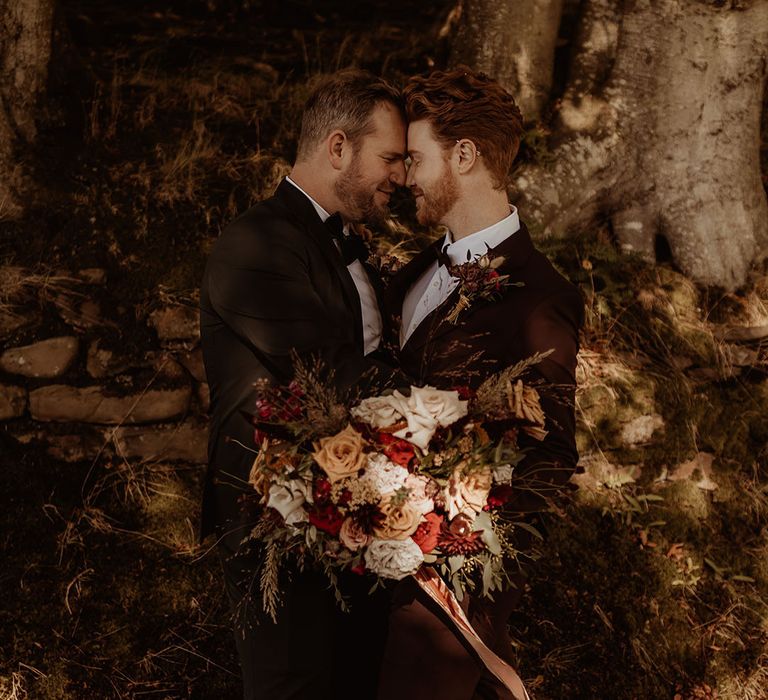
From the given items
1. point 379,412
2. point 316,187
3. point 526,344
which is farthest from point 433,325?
point 379,412

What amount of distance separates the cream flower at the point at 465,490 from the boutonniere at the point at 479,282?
83 cm

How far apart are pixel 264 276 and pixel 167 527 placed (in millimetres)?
2142

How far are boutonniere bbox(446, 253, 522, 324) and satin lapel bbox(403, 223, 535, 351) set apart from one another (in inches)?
1.3

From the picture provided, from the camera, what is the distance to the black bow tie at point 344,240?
10.3 feet

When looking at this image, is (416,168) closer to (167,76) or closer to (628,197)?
(628,197)

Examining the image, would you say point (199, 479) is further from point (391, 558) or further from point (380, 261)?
point (391, 558)

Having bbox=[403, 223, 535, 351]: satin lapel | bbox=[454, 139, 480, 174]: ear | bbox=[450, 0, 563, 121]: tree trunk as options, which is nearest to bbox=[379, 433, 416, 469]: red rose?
bbox=[403, 223, 535, 351]: satin lapel

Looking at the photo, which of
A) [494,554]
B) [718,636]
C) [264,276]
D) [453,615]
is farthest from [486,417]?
[718,636]

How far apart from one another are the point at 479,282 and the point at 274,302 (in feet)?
2.57

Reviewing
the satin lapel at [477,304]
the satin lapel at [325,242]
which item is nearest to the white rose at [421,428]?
the satin lapel at [477,304]

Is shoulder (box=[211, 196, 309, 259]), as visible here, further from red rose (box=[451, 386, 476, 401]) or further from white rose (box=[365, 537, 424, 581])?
white rose (box=[365, 537, 424, 581])

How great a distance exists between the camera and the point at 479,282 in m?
2.85

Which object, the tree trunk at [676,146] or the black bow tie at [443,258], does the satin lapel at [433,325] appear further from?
the tree trunk at [676,146]

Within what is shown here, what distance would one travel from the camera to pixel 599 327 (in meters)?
4.84
